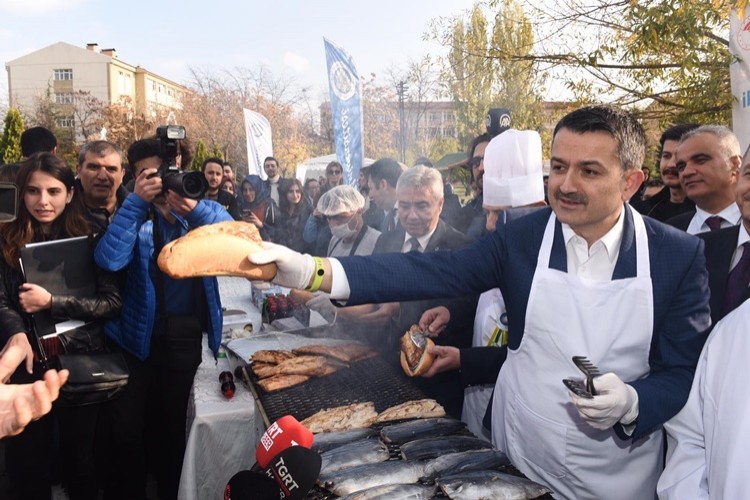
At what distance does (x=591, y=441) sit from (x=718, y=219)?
2078mm

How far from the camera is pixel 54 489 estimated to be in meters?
4.16

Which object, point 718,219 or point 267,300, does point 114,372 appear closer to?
point 267,300

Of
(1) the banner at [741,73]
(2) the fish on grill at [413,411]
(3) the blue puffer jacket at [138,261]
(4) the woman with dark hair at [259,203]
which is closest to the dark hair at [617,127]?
(2) the fish on grill at [413,411]

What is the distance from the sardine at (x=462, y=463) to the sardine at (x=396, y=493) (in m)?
0.12

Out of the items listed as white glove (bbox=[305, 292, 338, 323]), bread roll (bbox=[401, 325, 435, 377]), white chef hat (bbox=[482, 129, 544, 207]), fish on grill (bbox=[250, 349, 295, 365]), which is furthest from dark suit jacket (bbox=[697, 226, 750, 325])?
white glove (bbox=[305, 292, 338, 323])

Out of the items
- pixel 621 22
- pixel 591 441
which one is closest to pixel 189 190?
pixel 591 441

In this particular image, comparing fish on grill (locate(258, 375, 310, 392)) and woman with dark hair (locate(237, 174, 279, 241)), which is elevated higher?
woman with dark hair (locate(237, 174, 279, 241))

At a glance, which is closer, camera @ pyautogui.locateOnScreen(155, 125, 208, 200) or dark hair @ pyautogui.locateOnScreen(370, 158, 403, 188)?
camera @ pyautogui.locateOnScreen(155, 125, 208, 200)

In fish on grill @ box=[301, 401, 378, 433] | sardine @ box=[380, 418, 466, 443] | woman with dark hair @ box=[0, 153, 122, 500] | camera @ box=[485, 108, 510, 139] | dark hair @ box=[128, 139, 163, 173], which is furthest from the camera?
camera @ box=[485, 108, 510, 139]

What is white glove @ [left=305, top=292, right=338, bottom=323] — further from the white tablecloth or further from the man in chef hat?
the man in chef hat

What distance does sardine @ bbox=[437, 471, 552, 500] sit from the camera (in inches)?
72.3

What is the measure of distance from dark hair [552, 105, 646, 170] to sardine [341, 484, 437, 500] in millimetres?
1364

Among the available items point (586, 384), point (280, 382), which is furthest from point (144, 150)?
point (586, 384)

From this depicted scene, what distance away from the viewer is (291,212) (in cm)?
958
